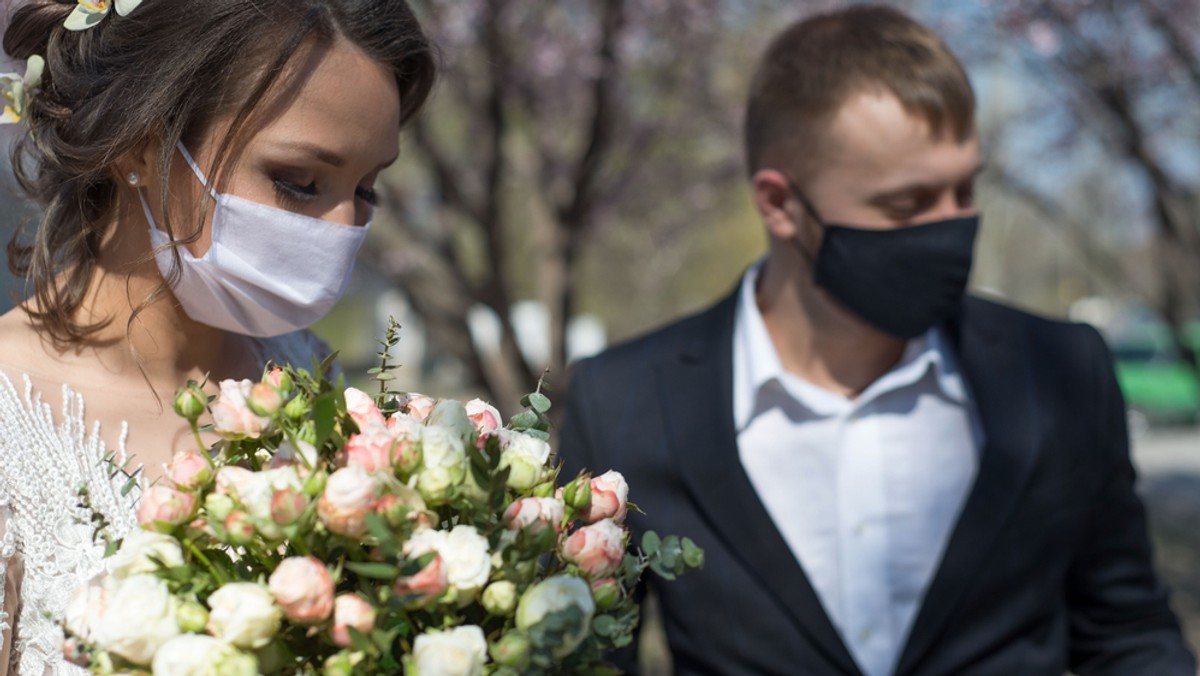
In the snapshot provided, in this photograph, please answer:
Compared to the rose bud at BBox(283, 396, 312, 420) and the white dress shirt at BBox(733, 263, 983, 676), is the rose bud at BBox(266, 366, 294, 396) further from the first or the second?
the white dress shirt at BBox(733, 263, 983, 676)

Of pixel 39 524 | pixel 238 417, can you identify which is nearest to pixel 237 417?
pixel 238 417

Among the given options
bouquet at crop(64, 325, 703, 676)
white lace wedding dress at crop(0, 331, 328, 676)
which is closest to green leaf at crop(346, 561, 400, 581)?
bouquet at crop(64, 325, 703, 676)

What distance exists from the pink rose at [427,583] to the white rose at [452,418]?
0.50 feet

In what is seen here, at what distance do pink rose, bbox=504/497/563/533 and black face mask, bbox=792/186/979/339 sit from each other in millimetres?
1555

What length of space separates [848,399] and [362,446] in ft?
5.44

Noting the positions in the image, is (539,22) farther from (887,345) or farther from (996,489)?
(996,489)

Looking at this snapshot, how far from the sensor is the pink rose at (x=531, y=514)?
1.22m

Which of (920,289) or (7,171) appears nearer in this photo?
(7,171)

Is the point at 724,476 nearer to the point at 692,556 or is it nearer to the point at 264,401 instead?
the point at 692,556

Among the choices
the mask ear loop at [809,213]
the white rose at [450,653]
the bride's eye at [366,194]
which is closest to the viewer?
the white rose at [450,653]

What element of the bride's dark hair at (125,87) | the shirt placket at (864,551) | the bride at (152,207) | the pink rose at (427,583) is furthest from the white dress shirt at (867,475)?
the pink rose at (427,583)

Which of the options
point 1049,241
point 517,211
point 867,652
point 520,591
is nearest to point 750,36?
point 867,652

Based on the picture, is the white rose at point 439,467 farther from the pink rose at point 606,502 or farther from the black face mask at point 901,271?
the black face mask at point 901,271

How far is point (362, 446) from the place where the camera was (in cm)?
118
